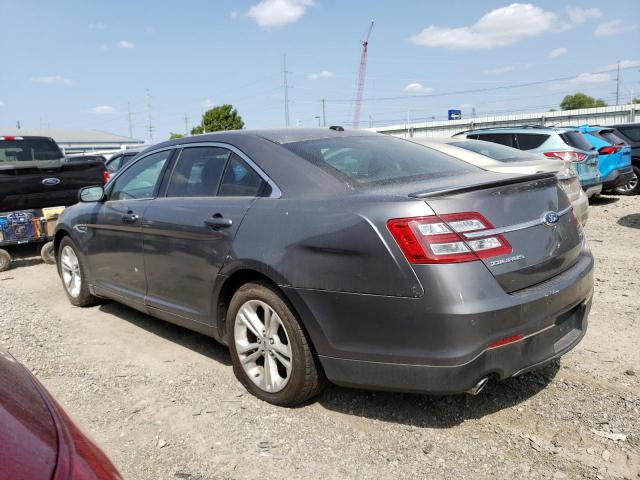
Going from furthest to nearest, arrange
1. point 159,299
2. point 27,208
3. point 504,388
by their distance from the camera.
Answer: point 27,208
point 159,299
point 504,388

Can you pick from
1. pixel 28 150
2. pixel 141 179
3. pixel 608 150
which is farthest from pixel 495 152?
pixel 28 150

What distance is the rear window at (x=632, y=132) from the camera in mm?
13102

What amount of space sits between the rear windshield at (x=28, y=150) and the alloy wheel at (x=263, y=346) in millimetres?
7684

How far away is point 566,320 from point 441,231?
3.24ft

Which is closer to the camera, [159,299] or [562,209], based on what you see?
[562,209]

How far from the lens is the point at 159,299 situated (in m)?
4.09

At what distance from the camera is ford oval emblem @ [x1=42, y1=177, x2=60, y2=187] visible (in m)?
8.02

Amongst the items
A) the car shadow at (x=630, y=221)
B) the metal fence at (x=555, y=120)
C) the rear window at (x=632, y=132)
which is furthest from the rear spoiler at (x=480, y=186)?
the metal fence at (x=555, y=120)

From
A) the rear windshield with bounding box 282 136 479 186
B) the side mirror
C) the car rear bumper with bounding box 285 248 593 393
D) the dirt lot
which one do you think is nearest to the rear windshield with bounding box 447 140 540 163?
the dirt lot

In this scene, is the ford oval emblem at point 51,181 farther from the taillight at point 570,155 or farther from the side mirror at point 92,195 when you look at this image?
the taillight at point 570,155

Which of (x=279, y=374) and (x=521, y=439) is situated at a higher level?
(x=279, y=374)

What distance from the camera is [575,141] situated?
36.2 feet

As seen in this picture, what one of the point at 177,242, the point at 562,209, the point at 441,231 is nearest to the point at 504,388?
the point at 562,209

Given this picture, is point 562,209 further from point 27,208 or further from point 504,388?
point 27,208
